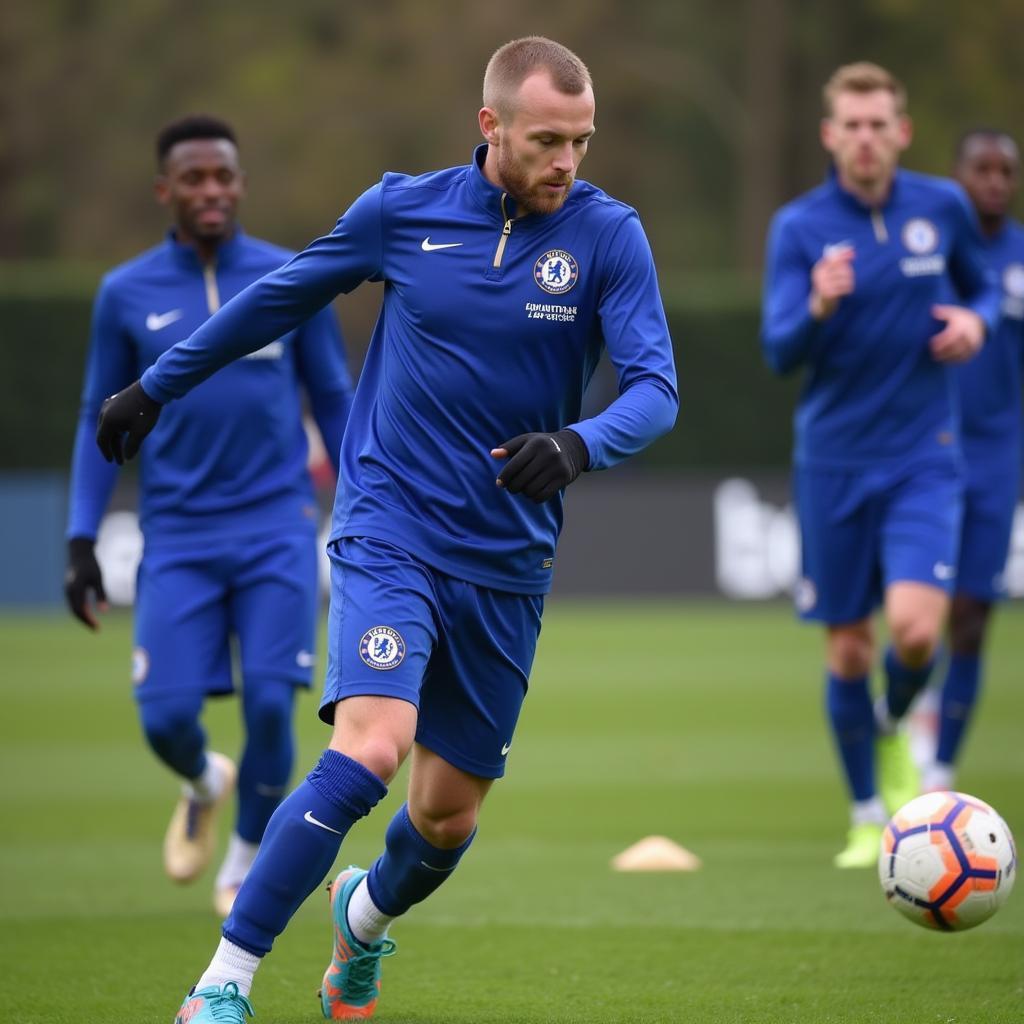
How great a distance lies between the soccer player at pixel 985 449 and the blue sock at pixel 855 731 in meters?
0.95

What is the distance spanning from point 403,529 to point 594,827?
4.44 m

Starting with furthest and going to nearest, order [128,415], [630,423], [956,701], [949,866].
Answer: [956,701], [949,866], [128,415], [630,423]

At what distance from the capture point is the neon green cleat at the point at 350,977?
552cm

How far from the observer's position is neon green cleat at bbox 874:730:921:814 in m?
8.75

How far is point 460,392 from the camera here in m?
5.28

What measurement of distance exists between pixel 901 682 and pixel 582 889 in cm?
165

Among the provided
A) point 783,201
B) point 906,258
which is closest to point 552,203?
point 906,258

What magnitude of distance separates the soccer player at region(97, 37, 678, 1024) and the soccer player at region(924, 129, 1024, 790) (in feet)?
14.8

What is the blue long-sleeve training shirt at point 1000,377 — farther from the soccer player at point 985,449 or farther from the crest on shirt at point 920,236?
the crest on shirt at point 920,236

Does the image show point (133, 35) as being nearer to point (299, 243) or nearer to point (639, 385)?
point (299, 243)

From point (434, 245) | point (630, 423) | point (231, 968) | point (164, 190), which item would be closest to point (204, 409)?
point (164, 190)

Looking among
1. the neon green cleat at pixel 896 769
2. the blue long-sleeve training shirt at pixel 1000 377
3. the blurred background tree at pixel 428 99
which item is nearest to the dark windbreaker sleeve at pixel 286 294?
the neon green cleat at pixel 896 769

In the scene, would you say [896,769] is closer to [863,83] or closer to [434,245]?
[863,83]

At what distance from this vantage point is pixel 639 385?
5.14 m
